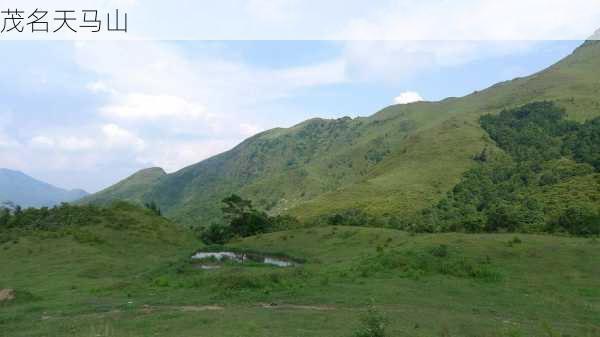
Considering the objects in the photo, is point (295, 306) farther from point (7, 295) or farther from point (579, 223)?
point (579, 223)

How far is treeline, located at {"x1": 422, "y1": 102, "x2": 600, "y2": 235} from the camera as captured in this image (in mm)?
54103

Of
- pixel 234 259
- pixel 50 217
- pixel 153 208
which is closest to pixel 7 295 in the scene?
pixel 234 259

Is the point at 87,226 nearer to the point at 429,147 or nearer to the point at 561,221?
the point at 561,221

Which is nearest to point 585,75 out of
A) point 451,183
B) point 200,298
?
point 451,183

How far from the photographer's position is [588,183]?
82375 millimetres

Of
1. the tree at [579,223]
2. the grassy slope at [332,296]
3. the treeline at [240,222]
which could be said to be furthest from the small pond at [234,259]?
the tree at [579,223]

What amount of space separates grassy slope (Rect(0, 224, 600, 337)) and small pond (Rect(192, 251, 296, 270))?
4.52 m

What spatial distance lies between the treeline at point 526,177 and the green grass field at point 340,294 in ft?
49.1

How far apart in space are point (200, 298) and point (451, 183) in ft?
327

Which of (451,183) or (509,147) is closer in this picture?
(451,183)

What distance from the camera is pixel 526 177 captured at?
104 m

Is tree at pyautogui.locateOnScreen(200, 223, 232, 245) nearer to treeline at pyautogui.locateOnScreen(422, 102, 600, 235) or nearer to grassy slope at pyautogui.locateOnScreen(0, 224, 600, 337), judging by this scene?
grassy slope at pyautogui.locateOnScreen(0, 224, 600, 337)

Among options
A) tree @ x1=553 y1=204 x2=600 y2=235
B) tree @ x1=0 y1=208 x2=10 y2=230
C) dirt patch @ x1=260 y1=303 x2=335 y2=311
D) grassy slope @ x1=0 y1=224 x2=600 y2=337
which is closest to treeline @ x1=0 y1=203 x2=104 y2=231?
tree @ x1=0 y1=208 x2=10 y2=230

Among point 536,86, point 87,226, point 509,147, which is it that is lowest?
point 87,226
